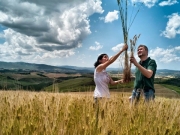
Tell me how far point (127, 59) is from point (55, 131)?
3322 millimetres

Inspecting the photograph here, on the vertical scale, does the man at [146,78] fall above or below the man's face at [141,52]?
below

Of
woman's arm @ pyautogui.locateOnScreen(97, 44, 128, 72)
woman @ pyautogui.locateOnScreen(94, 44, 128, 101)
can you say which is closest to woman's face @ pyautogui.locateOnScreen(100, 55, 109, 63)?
woman @ pyautogui.locateOnScreen(94, 44, 128, 101)

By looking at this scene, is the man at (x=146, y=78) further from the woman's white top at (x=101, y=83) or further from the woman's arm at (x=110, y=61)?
the woman's white top at (x=101, y=83)

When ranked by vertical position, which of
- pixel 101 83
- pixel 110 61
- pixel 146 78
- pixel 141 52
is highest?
pixel 141 52

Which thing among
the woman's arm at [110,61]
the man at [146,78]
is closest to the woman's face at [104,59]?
the woman's arm at [110,61]

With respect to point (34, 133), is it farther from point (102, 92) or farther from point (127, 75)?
point (127, 75)

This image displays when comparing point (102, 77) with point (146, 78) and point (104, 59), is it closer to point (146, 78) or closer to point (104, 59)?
point (104, 59)

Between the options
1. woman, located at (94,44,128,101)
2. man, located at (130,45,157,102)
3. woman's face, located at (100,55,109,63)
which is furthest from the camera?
woman's face, located at (100,55,109,63)

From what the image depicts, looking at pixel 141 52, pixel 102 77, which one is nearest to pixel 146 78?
pixel 141 52

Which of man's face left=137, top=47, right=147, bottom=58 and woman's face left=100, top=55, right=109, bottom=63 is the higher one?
man's face left=137, top=47, right=147, bottom=58

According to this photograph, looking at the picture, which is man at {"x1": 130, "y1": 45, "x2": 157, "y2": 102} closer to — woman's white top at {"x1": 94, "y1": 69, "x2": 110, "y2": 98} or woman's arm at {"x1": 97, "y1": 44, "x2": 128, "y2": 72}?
woman's arm at {"x1": 97, "y1": 44, "x2": 128, "y2": 72}

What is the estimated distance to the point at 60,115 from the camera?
5.74 feet

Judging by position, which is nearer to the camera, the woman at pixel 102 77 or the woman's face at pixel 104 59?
the woman at pixel 102 77

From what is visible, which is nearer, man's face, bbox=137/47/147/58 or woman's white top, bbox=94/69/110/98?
man's face, bbox=137/47/147/58
